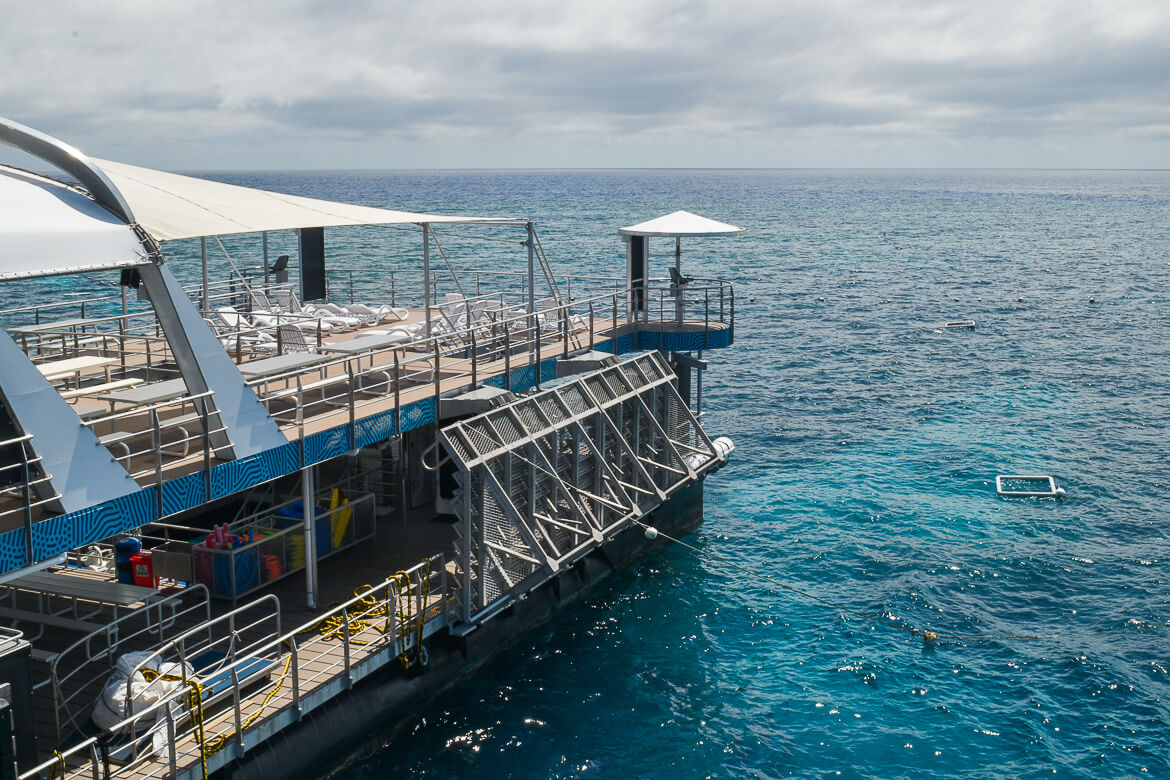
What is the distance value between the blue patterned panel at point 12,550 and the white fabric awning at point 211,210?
14.0ft

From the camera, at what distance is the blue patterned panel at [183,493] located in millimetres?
13047

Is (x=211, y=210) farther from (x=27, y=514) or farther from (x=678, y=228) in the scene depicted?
(x=678, y=228)

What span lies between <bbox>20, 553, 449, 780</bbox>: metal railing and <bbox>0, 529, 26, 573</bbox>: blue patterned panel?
1.79 m

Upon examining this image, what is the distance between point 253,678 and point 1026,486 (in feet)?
72.7

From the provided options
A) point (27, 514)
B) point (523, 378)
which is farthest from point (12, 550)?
point (523, 378)

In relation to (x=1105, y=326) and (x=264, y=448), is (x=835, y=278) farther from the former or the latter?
(x=264, y=448)

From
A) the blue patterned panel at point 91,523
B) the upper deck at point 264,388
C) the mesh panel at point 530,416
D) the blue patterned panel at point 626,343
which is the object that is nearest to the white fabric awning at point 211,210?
the upper deck at point 264,388

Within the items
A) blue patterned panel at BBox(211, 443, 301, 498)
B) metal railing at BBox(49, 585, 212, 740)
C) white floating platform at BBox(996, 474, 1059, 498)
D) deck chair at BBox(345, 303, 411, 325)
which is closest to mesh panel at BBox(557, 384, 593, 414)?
blue patterned panel at BBox(211, 443, 301, 498)

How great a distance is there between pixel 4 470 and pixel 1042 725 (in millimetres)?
15282

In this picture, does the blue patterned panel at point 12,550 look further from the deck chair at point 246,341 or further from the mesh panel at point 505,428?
the deck chair at point 246,341

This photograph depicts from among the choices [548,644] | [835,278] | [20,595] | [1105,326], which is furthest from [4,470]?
[835,278]

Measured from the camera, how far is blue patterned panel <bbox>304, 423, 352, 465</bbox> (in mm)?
15346

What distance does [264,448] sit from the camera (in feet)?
47.5

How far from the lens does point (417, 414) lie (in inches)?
701
